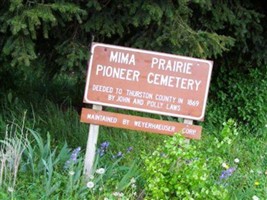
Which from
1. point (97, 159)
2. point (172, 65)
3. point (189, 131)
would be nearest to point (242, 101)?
point (189, 131)

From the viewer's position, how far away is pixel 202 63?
3.65 m

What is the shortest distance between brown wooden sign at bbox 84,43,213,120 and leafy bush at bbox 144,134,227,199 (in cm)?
44

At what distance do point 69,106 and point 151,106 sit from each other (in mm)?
2049

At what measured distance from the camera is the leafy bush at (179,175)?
3164 millimetres

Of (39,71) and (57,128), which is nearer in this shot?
(39,71)

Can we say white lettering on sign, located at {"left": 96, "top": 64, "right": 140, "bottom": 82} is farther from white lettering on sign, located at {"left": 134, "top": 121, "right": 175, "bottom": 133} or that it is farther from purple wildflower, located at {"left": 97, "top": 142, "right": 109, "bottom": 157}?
purple wildflower, located at {"left": 97, "top": 142, "right": 109, "bottom": 157}

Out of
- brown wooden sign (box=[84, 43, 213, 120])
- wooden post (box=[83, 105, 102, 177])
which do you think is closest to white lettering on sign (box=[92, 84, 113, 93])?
brown wooden sign (box=[84, 43, 213, 120])

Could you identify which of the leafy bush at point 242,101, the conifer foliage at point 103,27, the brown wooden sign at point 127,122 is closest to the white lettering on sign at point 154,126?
the brown wooden sign at point 127,122

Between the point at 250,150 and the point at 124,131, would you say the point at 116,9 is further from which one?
the point at 250,150

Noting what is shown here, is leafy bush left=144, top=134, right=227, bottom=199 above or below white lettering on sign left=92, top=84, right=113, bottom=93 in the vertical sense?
below

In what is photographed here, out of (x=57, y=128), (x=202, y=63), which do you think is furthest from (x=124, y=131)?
(x=202, y=63)

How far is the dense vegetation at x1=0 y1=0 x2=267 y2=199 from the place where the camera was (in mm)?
3438

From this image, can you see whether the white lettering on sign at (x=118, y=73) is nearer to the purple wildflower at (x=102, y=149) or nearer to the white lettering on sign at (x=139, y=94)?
the white lettering on sign at (x=139, y=94)

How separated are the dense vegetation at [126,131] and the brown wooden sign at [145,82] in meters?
0.30
